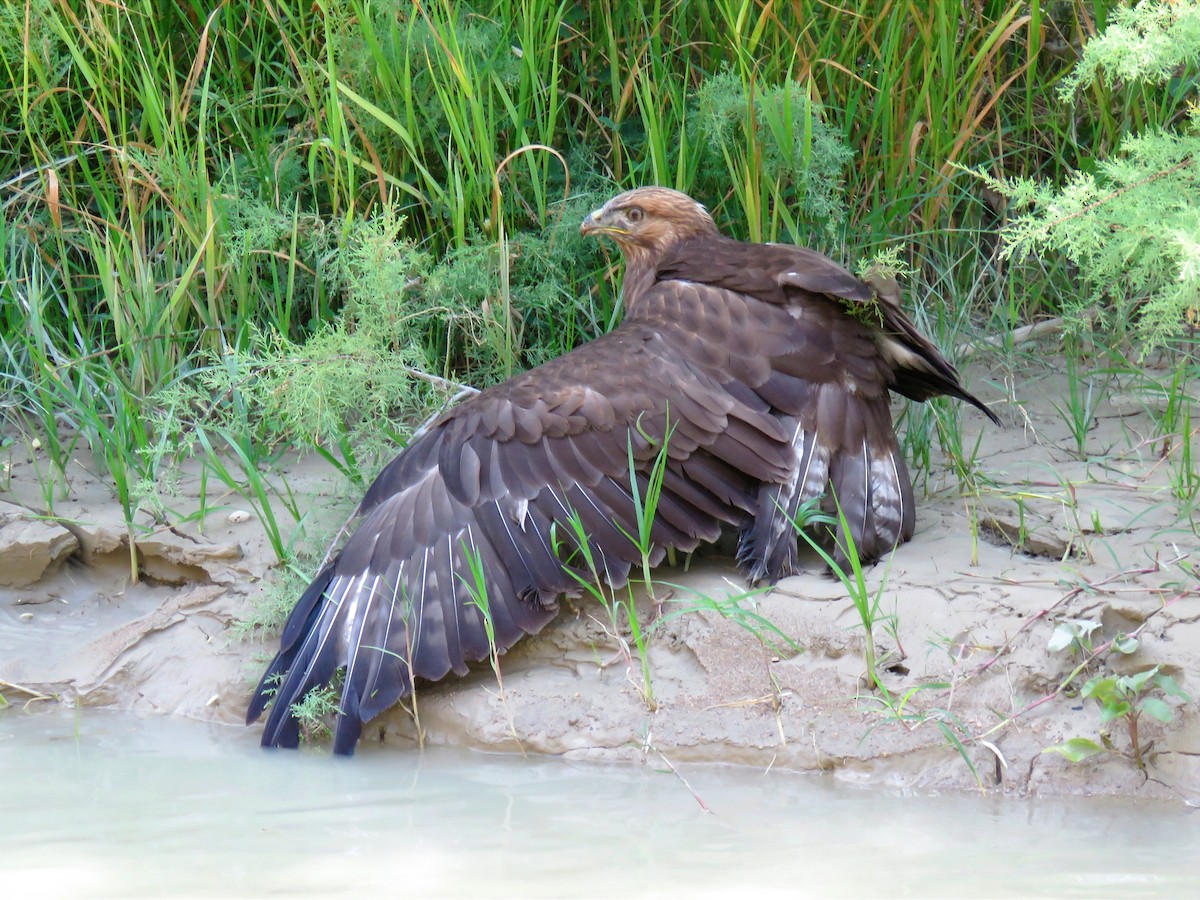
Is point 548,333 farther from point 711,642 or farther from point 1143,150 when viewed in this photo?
point 1143,150

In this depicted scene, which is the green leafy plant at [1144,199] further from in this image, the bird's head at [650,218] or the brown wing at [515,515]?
the bird's head at [650,218]

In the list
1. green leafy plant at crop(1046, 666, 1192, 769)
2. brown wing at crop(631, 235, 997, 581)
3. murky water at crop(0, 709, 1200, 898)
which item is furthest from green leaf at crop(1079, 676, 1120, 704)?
brown wing at crop(631, 235, 997, 581)

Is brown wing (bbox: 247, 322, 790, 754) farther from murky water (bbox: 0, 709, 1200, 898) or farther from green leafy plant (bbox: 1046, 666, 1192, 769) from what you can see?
green leafy plant (bbox: 1046, 666, 1192, 769)

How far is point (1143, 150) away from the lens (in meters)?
3.55

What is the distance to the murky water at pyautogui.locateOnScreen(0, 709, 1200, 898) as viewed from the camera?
2639 mm

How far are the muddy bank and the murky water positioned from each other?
0.11m

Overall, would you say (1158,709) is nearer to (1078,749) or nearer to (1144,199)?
(1078,749)

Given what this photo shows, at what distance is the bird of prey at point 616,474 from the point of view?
3.56 metres

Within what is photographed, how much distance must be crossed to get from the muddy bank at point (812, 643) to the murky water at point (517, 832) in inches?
4.4

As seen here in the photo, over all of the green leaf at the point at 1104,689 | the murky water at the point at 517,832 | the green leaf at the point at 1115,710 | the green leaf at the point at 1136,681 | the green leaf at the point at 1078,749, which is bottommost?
the murky water at the point at 517,832

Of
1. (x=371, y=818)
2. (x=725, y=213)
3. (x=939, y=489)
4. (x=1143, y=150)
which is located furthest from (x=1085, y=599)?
(x=725, y=213)

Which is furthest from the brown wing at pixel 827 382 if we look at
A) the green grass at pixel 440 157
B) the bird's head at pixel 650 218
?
the green grass at pixel 440 157

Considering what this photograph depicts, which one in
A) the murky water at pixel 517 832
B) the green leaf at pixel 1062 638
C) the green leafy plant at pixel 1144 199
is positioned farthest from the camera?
the green leafy plant at pixel 1144 199

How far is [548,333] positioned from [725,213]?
78 cm
